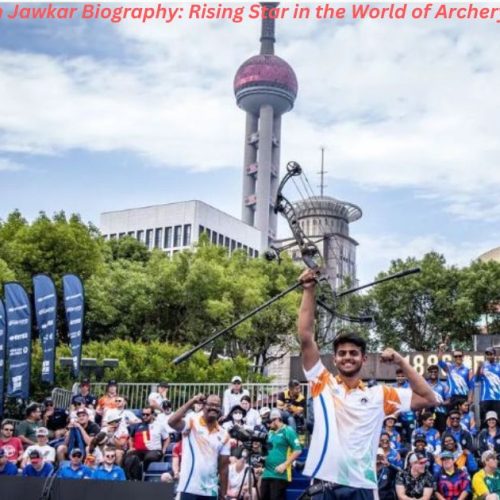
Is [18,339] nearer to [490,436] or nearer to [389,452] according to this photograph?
[389,452]

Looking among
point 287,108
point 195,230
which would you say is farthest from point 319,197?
point 195,230

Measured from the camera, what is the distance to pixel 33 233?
3853 cm

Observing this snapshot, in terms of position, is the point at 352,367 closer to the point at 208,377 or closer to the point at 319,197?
the point at 208,377

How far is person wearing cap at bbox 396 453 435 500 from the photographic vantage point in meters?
12.5

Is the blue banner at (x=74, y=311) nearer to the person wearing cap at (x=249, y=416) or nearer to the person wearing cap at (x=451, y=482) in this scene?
the person wearing cap at (x=249, y=416)

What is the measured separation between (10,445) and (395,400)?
10042mm

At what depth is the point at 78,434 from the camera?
1372 centimetres

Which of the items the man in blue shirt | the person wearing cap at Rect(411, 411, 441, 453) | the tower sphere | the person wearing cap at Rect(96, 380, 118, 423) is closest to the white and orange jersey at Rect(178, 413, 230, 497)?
the man in blue shirt

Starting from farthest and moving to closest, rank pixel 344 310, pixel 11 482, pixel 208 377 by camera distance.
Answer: pixel 344 310 < pixel 208 377 < pixel 11 482

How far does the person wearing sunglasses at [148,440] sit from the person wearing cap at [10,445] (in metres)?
1.87

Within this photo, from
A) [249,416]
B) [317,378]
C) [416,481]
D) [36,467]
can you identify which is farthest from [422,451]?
[317,378]

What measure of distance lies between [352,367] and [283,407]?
10.6 m

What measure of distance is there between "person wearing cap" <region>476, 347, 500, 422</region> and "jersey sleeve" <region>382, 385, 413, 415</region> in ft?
36.5

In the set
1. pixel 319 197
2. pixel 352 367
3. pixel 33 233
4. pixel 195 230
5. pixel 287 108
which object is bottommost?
pixel 352 367
